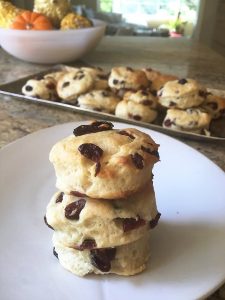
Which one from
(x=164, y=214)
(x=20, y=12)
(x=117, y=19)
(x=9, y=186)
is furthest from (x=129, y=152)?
(x=117, y=19)

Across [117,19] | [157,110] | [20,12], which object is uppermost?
[20,12]

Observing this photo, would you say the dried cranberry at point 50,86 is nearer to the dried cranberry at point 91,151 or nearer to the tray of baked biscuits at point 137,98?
the tray of baked biscuits at point 137,98

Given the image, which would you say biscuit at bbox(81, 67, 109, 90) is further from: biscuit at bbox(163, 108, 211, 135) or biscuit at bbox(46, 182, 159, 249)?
biscuit at bbox(46, 182, 159, 249)

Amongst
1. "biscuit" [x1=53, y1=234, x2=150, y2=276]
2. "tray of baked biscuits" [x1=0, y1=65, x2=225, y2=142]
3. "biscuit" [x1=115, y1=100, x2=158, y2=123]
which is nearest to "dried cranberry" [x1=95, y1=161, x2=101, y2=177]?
"biscuit" [x1=53, y1=234, x2=150, y2=276]

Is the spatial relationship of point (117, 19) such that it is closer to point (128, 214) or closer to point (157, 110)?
point (157, 110)

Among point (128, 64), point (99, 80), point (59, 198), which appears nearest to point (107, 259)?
point (59, 198)

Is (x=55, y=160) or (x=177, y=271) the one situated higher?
(x=55, y=160)
